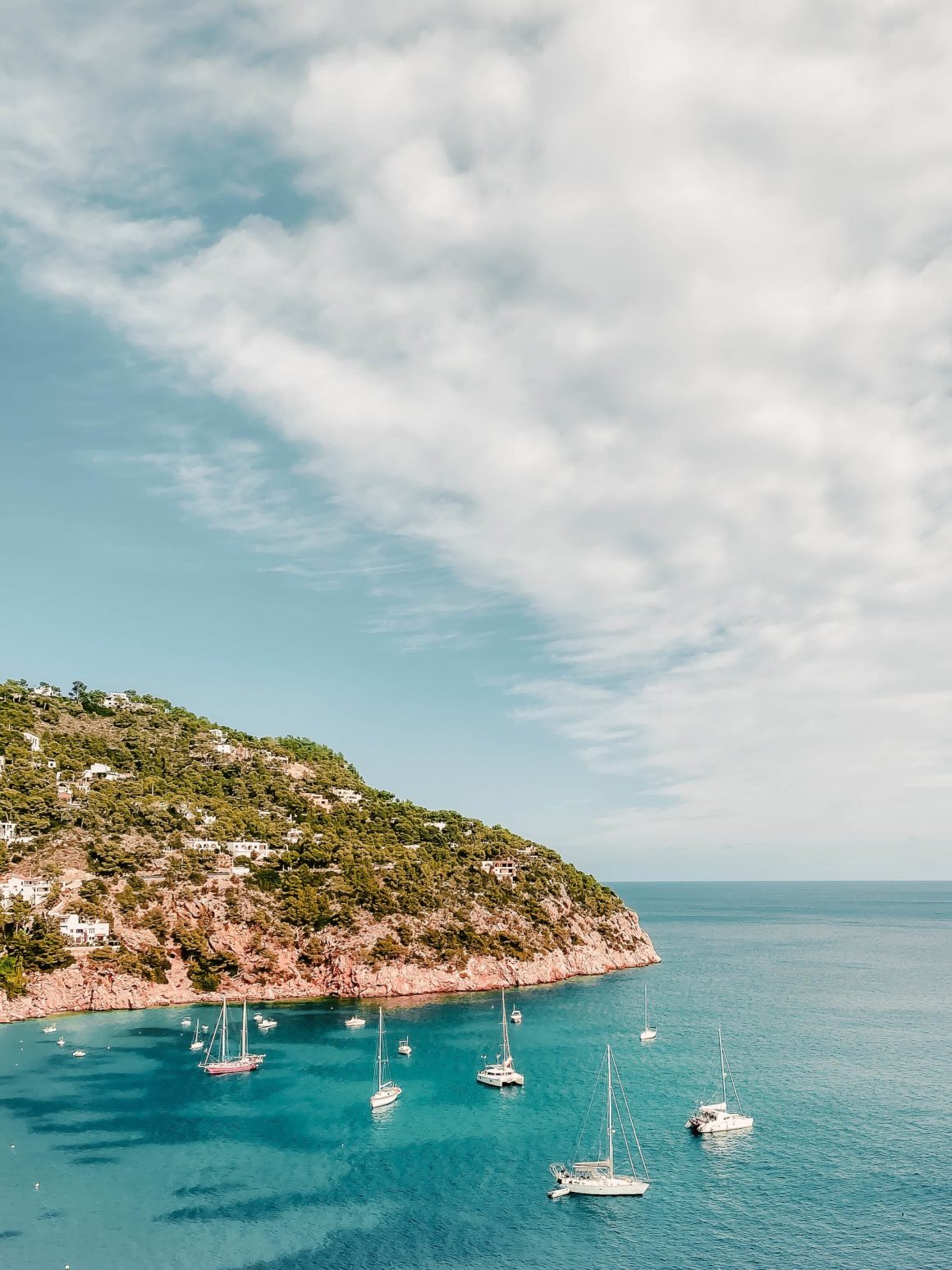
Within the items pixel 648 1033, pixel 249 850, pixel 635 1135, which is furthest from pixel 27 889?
pixel 635 1135

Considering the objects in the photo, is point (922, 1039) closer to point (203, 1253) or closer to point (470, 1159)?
point (470, 1159)

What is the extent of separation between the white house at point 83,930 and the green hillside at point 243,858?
61.8 inches

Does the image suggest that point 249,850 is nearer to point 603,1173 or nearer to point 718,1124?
point 718,1124

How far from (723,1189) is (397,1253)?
24697mm

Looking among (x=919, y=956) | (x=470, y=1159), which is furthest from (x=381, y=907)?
(x=919, y=956)

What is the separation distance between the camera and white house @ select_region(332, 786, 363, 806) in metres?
175

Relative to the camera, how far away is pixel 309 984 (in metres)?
117

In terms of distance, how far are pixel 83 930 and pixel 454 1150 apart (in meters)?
67.4

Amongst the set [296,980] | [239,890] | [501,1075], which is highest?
[239,890]

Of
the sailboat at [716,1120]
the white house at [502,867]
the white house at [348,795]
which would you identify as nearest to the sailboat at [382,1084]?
the sailboat at [716,1120]

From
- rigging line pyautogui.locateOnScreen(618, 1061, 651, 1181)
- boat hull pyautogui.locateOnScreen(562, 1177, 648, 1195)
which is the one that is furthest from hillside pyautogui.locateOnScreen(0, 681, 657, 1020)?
boat hull pyautogui.locateOnScreen(562, 1177, 648, 1195)

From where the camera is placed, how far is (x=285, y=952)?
388 ft

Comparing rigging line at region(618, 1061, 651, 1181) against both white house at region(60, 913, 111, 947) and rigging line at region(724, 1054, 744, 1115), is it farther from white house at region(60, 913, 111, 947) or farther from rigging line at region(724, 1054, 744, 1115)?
white house at region(60, 913, 111, 947)

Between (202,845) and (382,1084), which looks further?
(202,845)
